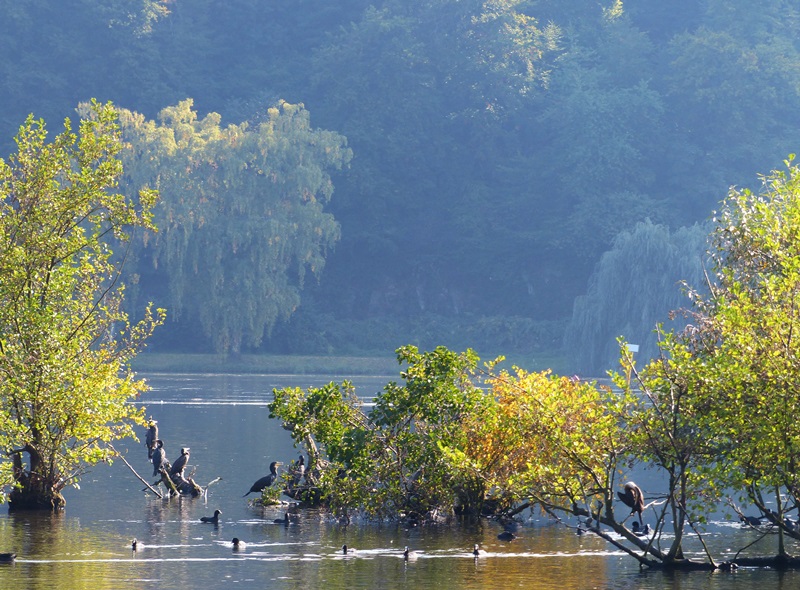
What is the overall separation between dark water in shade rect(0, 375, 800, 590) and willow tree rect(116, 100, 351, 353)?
51.1 m

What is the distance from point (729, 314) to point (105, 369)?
39.3ft

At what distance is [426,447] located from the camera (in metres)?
26.0

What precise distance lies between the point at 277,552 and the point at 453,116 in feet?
273

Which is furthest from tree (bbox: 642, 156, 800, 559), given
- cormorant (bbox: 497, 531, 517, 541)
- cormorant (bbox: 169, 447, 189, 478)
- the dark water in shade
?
cormorant (bbox: 169, 447, 189, 478)

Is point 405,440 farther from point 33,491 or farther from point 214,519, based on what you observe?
point 33,491

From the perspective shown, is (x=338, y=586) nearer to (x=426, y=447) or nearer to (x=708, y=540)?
(x=426, y=447)

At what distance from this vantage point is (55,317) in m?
26.2

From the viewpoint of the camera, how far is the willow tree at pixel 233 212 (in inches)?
3329

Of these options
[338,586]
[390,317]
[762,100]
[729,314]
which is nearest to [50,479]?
[338,586]

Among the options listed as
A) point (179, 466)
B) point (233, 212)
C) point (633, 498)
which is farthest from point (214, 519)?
point (233, 212)

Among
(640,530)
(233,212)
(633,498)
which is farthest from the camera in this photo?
(233,212)

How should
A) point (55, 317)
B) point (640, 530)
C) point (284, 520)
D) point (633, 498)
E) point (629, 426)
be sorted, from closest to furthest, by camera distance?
point (629, 426) < point (633, 498) < point (640, 530) < point (55, 317) < point (284, 520)

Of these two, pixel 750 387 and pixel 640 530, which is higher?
pixel 750 387

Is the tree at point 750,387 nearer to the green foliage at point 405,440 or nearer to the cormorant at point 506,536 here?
the cormorant at point 506,536
